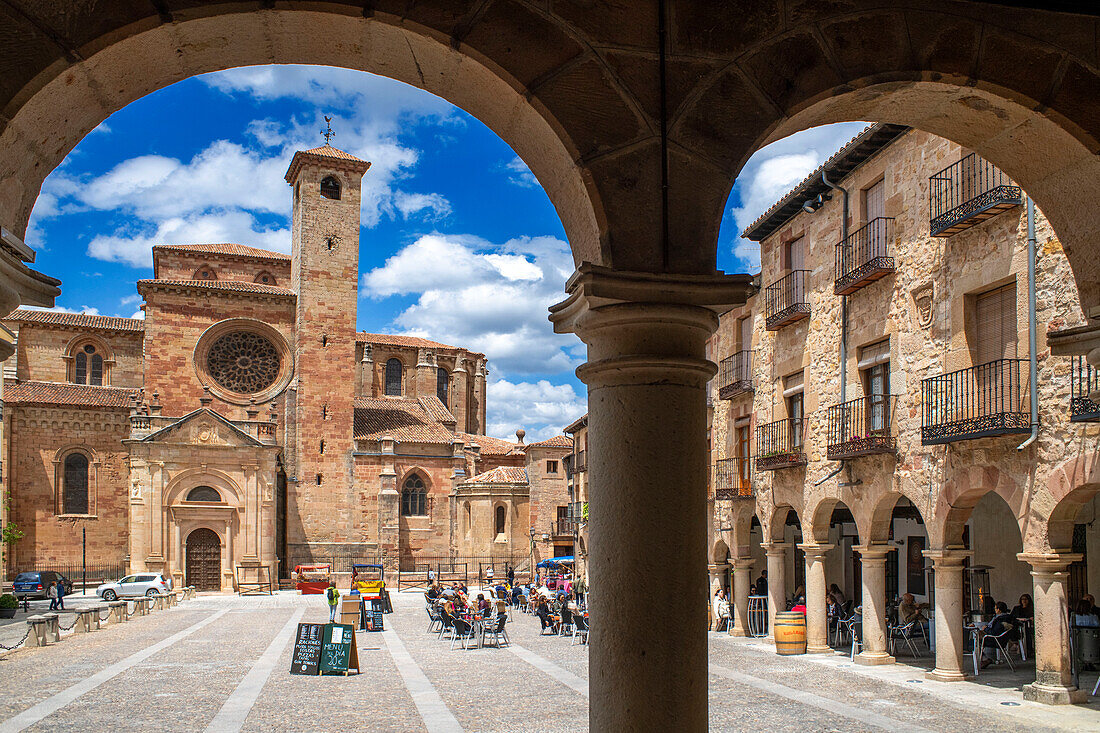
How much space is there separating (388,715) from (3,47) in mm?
9902

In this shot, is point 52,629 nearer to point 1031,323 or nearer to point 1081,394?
point 1031,323

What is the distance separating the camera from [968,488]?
1377cm

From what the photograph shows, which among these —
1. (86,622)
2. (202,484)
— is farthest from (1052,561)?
(202,484)

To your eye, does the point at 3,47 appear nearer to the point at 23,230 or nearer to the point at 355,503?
the point at 23,230

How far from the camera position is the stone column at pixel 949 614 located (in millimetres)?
14297

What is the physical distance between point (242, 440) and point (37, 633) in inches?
808

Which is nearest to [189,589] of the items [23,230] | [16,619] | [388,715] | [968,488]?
[16,619]

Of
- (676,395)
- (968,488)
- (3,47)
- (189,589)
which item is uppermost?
(3,47)

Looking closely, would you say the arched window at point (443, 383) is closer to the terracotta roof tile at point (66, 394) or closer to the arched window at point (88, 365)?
the terracotta roof tile at point (66, 394)

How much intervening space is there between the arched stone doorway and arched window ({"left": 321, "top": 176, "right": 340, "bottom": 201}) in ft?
54.6

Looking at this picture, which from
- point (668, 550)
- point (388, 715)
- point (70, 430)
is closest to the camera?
point (668, 550)

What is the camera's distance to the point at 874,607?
16.3m

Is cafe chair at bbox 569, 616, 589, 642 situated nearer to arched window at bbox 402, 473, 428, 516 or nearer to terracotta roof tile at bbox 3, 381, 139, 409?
arched window at bbox 402, 473, 428, 516

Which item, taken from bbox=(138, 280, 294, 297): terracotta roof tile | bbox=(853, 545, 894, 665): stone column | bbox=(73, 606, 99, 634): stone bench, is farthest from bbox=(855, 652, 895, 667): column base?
bbox=(138, 280, 294, 297): terracotta roof tile
